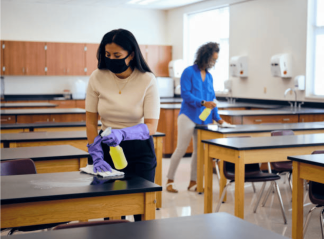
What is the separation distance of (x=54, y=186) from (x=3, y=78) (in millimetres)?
8109

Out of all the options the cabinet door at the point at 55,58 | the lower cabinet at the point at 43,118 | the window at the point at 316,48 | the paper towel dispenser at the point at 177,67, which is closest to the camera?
the lower cabinet at the point at 43,118

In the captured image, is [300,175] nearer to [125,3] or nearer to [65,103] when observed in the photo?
[65,103]

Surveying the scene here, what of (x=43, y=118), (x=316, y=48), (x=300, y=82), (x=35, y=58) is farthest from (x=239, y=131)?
(x=35, y=58)

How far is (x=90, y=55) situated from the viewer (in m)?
9.73

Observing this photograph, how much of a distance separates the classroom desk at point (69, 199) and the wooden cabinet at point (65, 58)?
7599mm

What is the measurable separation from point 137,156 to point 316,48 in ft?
16.2

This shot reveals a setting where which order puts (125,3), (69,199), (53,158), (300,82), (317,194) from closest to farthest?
(69,199) < (53,158) < (317,194) < (300,82) < (125,3)

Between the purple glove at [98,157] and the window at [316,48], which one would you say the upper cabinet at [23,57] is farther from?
the purple glove at [98,157]

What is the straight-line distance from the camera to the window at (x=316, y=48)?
6.46m

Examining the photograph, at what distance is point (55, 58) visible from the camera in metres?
9.48

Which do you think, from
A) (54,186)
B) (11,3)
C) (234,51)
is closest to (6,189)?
(54,186)

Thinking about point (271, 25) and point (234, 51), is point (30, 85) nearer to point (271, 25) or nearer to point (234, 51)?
point (234, 51)

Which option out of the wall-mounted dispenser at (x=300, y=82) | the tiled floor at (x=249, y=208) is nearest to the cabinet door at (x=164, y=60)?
the wall-mounted dispenser at (x=300, y=82)

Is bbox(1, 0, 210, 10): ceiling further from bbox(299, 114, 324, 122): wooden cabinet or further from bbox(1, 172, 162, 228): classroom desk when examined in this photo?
bbox(1, 172, 162, 228): classroom desk
